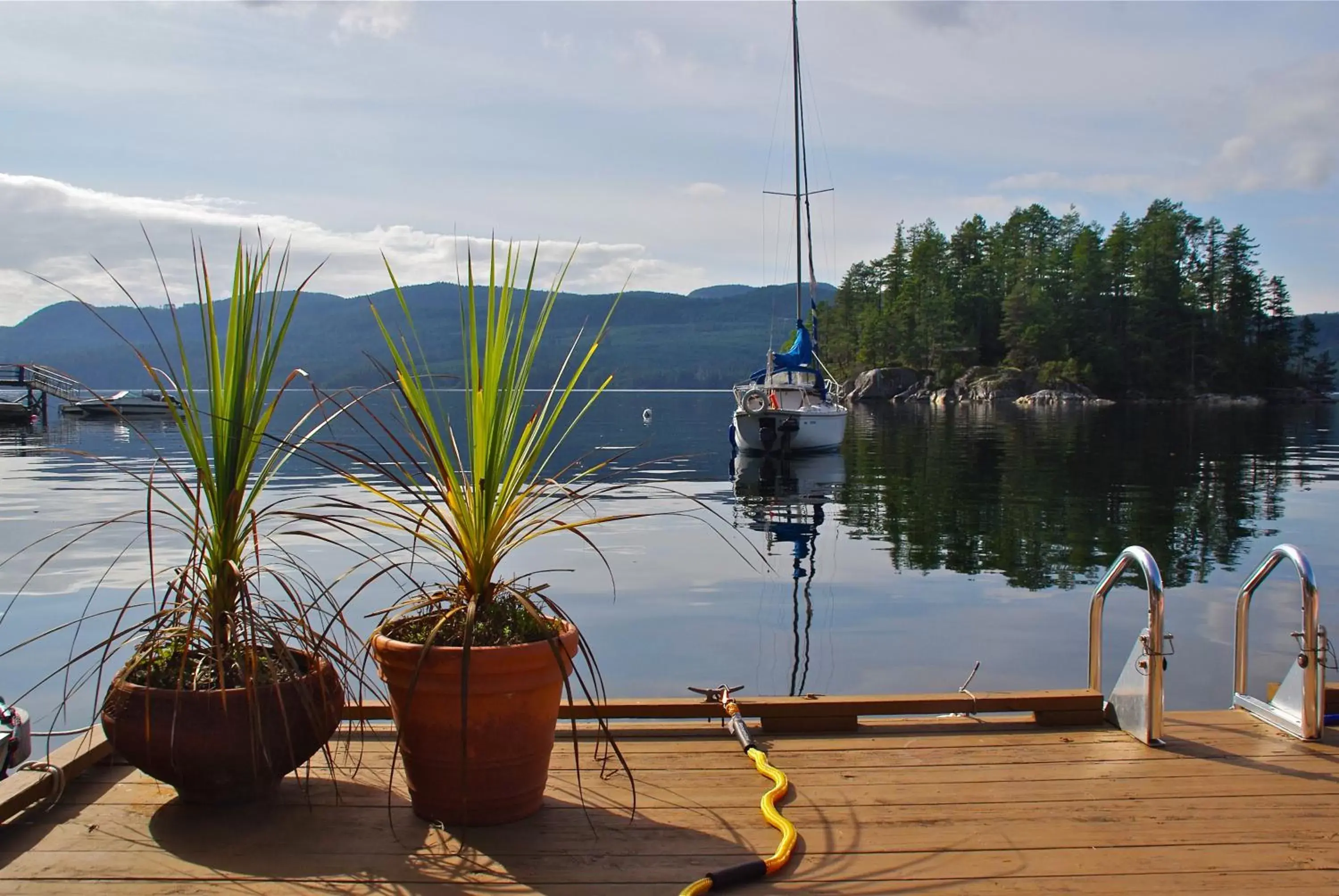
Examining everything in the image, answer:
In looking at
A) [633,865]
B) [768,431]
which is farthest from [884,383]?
[633,865]

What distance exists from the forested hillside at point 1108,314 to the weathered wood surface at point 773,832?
85336 mm

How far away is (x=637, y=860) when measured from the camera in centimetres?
302

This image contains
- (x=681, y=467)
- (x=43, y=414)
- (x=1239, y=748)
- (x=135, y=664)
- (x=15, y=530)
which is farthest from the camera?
(x=43, y=414)

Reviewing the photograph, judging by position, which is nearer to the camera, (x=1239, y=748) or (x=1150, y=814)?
(x=1150, y=814)

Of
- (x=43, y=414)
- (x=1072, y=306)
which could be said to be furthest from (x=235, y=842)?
(x=1072, y=306)

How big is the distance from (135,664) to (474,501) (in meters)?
1.13

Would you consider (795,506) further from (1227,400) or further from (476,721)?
(1227,400)

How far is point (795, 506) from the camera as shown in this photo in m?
21.7

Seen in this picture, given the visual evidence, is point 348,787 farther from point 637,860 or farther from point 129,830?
point 637,860

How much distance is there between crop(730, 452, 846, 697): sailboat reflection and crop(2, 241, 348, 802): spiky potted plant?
12.5 ft

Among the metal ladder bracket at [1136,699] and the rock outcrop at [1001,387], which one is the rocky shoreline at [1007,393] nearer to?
the rock outcrop at [1001,387]

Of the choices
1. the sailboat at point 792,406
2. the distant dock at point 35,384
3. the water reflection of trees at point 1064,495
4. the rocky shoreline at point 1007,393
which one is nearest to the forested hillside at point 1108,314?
the rocky shoreline at point 1007,393

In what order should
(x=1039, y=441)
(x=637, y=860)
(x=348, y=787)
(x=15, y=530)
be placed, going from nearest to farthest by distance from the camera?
(x=637, y=860), (x=348, y=787), (x=15, y=530), (x=1039, y=441)

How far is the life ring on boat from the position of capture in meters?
32.9
